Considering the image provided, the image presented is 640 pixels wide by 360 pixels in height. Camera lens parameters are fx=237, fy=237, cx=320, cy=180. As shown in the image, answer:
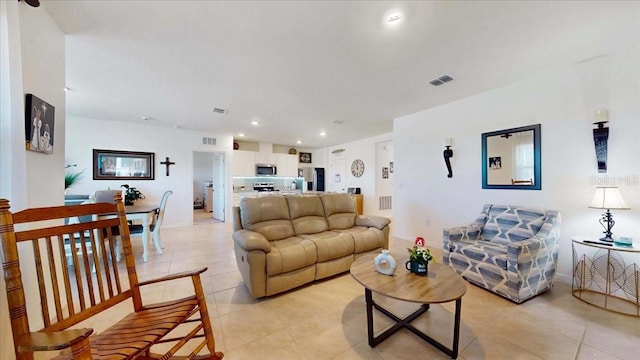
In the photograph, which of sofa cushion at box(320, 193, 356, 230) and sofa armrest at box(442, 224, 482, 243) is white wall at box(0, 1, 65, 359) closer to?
sofa cushion at box(320, 193, 356, 230)

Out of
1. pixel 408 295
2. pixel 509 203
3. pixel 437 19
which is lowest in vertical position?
pixel 408 295

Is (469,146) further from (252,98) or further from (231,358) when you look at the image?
(231,358)

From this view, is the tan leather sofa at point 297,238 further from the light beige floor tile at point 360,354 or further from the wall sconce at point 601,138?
the wall sconce at point 601,138

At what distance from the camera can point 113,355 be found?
3.29 ft

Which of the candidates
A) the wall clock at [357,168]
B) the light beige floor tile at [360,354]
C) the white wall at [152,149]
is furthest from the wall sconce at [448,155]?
the white wall at [152,149]

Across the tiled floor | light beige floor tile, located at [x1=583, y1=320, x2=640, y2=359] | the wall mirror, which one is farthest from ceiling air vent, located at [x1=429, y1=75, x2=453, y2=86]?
light beige floor tile, located at [x1=583, y1=320, x2=640, y2=359]

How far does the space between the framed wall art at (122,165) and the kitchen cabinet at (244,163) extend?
1.99 m

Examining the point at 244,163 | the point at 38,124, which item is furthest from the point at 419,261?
the point at 244,163

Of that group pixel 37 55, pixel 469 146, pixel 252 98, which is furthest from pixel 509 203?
pixel 37 55

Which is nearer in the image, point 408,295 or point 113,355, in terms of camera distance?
point 113,355

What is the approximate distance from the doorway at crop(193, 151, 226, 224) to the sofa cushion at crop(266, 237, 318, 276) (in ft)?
15.1

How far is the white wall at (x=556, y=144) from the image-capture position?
7.63 feet

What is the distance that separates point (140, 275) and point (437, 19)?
4083mm

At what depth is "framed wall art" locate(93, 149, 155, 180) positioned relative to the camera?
16.5ft
